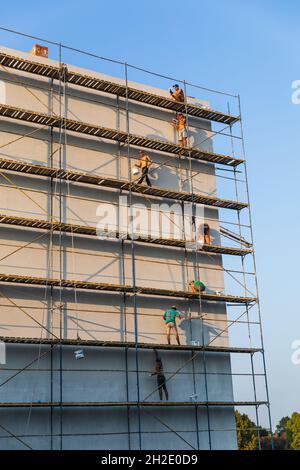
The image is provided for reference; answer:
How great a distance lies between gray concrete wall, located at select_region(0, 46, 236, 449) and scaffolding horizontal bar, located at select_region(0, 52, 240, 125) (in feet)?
1.31

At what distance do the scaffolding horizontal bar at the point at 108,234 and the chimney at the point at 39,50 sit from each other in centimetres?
760

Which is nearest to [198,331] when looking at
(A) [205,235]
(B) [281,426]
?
(A) [205,235]

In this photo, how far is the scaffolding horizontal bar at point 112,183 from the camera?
24703 millimetres

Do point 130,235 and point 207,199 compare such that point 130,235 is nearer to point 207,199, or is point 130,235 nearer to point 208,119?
point 207,199

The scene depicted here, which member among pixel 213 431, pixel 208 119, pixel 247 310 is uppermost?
pixel 208 119

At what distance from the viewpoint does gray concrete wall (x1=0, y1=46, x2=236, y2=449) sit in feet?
77.6

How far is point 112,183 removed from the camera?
2677cm

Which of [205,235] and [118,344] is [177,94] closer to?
[205,235]

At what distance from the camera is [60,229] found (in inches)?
974

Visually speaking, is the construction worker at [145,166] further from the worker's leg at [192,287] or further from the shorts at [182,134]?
the worker's leg at [192,287]

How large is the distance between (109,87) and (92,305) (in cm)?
921

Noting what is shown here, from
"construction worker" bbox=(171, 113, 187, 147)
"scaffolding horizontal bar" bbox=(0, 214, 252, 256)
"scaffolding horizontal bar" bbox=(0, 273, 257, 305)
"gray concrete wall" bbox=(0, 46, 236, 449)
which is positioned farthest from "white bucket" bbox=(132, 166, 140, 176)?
"scaffolding horizontal bar" bbox=(0, 273, 257, 305)
